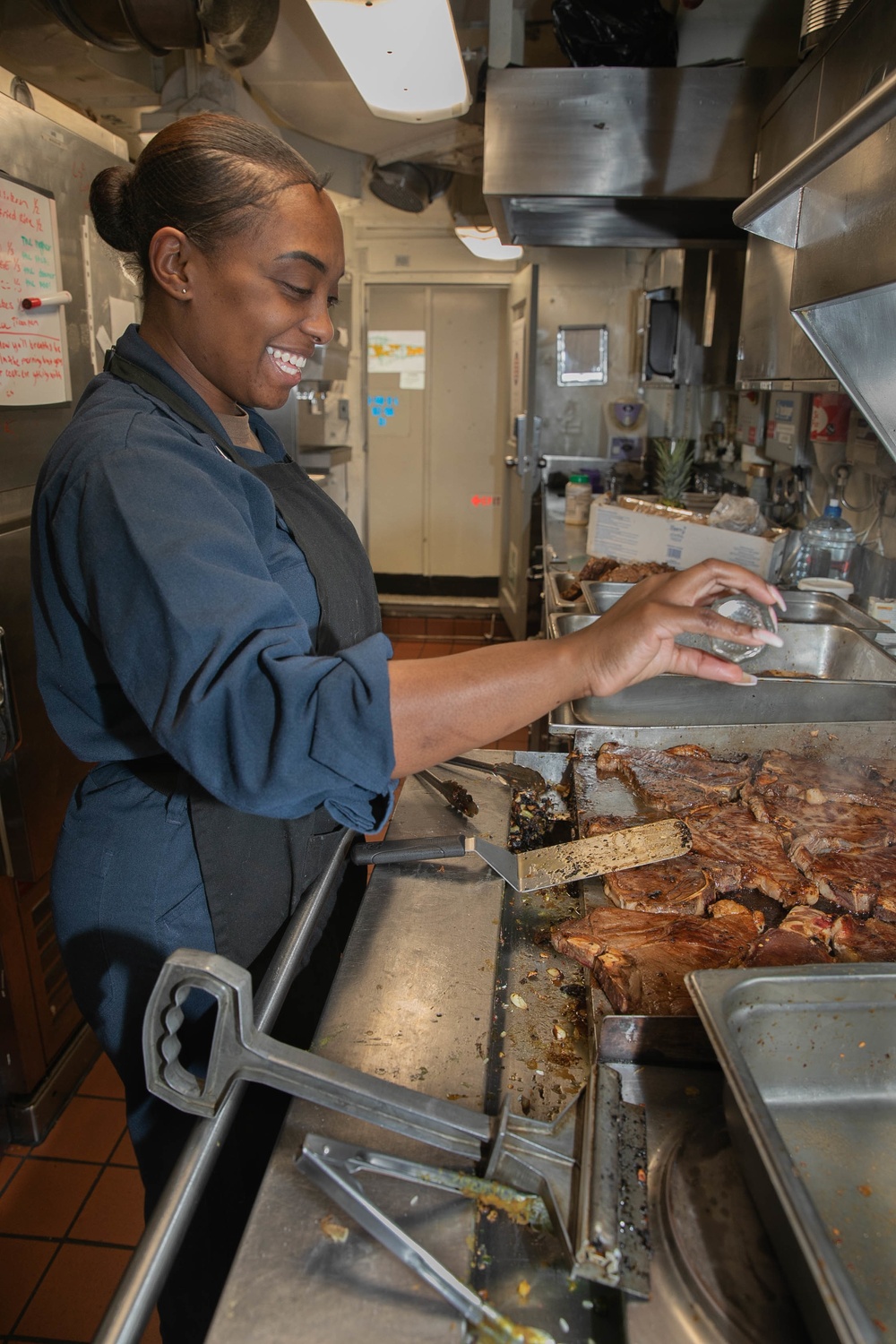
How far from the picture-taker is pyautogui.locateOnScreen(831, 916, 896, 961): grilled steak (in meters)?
1.32

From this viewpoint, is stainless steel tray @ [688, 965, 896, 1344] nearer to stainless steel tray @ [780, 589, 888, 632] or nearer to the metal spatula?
the metal spatula

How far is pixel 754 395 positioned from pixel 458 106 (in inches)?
72.8

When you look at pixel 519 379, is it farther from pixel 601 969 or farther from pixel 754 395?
pixel 601 969

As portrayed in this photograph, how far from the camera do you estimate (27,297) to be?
233cm

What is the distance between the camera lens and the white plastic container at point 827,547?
317 centimetres

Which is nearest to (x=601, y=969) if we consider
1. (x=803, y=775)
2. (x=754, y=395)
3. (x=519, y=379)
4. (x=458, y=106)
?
(x=803, y=775)

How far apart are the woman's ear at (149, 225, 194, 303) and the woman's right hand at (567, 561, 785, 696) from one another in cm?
74

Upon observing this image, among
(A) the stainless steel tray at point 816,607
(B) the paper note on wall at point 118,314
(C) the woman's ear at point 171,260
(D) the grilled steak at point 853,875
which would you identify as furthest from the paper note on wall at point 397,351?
(D) the grilled steak at point 853,875

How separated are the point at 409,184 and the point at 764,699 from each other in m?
5.04

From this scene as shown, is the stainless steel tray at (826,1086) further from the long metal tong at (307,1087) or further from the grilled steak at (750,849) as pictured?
the grilled steak at (750,849)

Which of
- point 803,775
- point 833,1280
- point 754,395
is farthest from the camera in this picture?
point 754,395

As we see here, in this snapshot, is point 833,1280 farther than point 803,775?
No

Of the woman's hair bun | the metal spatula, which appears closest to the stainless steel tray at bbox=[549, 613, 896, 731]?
the metal spatula

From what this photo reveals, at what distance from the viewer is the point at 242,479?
4.01 ft
